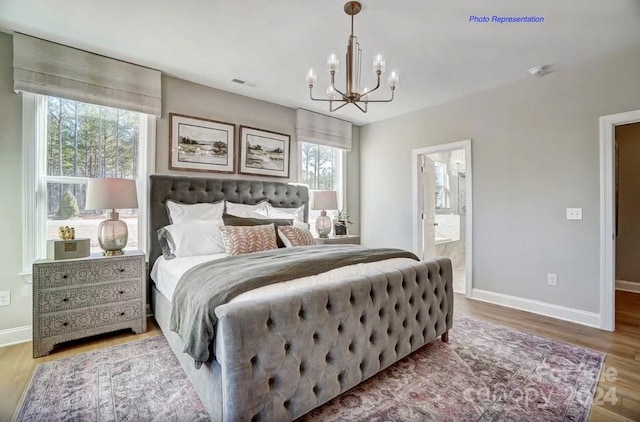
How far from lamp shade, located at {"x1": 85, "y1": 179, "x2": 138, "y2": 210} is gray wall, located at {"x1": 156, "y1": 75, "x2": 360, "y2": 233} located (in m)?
0.64

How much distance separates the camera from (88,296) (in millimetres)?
2463

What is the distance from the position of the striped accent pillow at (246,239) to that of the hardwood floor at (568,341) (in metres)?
1.10

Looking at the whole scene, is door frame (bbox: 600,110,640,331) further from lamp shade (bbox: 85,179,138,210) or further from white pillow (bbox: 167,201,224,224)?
lamp shade (bbox: 85,179,138,210)

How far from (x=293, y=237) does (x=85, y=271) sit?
1.82 meters

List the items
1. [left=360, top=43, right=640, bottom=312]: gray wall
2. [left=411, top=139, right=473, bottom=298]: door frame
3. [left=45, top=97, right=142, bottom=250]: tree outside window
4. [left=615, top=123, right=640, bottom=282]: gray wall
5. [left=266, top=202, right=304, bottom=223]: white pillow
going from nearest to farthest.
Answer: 1. [left=45, top=97, right=142, bottom=250]: tree outside window
2. [left=360, top=43, right=640, bottom=312]: gray wall
3. [left=266, top=202, right=304, bottom=223]: white pillow
4. [left=411, top=139, right=473, bottom=298]: door frame
5. [left=615, top=123, right=640, bottom=282]: gray wall

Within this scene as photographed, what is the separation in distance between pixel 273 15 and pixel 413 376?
2.85 meters

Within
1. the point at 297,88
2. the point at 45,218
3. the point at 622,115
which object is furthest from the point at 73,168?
the point at 622,115


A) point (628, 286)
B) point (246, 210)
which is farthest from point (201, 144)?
point (628, 286)

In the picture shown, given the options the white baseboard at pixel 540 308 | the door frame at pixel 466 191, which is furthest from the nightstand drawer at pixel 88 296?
the white baseboard at pixel 540 308

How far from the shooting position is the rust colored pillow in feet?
9.90

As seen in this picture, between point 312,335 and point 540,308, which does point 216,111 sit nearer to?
point 312,335

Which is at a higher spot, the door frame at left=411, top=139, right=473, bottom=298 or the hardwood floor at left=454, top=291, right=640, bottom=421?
the door frame at left=411, top=139, right=473, bottom=298

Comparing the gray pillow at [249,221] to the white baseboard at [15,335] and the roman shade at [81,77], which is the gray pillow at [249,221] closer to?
the roman shade at [81,77]

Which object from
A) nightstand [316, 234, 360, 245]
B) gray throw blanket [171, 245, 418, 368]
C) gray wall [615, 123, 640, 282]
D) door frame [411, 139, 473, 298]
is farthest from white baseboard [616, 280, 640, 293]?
gray throw blanket [171, 245, 418, 368]
